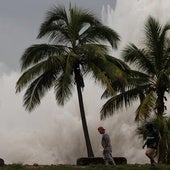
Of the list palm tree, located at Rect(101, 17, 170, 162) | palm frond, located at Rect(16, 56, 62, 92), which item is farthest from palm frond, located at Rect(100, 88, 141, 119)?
palm frond, located at Rect(16, 56, 62, 92)

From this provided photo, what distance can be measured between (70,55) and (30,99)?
3.57m

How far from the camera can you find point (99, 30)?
32.8 m

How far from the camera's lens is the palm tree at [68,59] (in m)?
30.7

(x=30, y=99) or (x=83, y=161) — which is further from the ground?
(x=30, y=99)

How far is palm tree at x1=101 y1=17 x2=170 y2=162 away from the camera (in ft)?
104

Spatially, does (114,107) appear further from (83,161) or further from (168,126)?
(83,161)

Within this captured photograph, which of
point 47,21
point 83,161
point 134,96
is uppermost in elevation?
point 47,21

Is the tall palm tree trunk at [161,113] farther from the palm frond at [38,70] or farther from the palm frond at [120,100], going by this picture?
the palm frond at [38,70]

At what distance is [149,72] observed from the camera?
32469 mm

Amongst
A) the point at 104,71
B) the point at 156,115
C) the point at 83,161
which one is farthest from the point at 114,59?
the point at 83,161

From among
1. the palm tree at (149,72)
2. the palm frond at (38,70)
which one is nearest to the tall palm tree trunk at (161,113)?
the palm tree at (149,72)

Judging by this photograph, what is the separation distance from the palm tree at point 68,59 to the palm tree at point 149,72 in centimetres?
115

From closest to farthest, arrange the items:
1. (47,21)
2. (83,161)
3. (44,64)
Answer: (83,161)
(44,64)
(47,21)

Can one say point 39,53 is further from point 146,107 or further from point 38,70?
point 146,107
